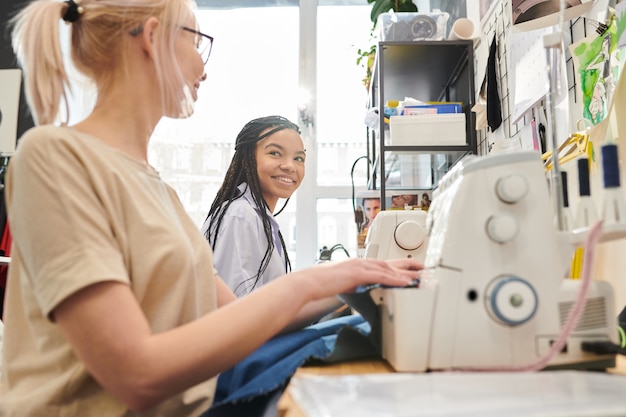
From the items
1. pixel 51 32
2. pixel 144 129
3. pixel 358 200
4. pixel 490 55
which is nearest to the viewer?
pixel 51 32

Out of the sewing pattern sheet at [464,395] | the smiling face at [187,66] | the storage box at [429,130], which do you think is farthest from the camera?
the storage box at [429,130]

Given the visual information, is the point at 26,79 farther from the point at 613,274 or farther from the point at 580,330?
the point at 613,274

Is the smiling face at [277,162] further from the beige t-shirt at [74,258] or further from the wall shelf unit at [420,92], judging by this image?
the beige t-shirt at [74,258]

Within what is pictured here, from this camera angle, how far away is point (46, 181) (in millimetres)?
636

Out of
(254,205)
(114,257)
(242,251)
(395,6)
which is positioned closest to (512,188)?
(114,257)

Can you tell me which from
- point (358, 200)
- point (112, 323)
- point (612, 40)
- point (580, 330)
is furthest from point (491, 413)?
point (358, 200)

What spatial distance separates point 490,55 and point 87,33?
4.90 feet

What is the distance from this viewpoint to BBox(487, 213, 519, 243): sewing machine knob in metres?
0.69

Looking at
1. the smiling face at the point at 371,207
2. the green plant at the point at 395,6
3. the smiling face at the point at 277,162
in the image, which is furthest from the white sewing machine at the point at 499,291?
the green plant at the point at 395,6

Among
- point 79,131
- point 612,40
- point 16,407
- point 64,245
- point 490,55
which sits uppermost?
point 490,55

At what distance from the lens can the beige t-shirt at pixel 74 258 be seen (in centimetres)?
62

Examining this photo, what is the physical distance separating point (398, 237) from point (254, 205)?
23.8 inches

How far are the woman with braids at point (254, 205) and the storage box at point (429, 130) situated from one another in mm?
393

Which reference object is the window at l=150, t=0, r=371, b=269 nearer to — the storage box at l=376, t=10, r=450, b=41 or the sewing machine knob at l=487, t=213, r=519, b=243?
the storage box at l=376, t=10, r=450, b=41
